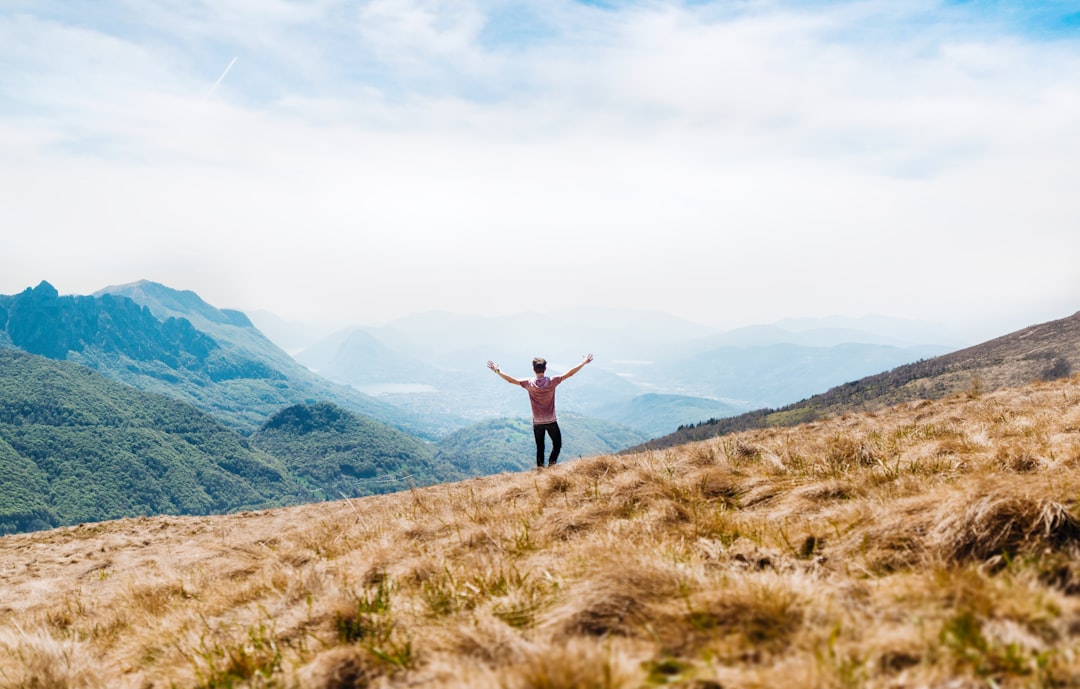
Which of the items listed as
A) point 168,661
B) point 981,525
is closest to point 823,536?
point 981,525

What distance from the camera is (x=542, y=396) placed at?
46.0 ft

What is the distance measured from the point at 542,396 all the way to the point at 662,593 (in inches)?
402

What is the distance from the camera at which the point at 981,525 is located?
3871 mm

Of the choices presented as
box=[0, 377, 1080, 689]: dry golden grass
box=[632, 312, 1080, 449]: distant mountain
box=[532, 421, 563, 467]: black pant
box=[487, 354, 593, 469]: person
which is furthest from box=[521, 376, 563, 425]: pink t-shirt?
box=[632, 312, 1080, 449]: distant mountain

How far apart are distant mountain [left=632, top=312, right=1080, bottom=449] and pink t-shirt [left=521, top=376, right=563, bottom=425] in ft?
125

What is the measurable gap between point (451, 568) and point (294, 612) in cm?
144

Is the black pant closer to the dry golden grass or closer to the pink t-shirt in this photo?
the pink t-shirt

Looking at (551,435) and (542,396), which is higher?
(542,396)

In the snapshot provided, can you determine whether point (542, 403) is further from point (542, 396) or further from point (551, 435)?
point (551, 435)

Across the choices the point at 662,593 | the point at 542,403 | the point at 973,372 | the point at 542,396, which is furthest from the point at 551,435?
the point at 973,372

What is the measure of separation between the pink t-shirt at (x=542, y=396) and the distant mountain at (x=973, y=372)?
3810cm

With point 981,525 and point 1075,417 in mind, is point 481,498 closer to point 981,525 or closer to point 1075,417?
point 981,525

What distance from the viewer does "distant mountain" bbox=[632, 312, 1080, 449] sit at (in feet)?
219

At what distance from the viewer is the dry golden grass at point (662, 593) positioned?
2922mm
